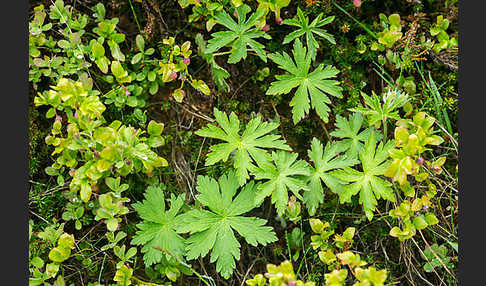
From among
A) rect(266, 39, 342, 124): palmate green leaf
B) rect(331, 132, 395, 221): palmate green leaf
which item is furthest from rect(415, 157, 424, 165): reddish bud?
rect(266, 39, 342, 124): palmate green leaf

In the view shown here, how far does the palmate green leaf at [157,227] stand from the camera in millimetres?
3102

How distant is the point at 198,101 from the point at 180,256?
44.8 inches

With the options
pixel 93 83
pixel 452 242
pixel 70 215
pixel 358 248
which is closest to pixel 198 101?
pixel 93 83

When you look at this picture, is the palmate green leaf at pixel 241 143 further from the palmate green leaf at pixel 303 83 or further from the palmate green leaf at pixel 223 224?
the palmate green leaf at pixel 303 83

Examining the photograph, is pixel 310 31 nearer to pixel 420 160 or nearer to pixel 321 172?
pixel 321 172

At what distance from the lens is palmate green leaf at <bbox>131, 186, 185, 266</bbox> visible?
3.10 m

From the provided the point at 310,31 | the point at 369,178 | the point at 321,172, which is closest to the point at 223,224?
the point at 321,172

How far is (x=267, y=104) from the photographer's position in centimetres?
355

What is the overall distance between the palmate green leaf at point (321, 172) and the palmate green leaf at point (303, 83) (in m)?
0.24

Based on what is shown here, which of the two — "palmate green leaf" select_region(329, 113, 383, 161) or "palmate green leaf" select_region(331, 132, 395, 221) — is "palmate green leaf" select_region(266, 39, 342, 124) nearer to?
"palmate green leaf" select_region(329, 113, 383, 161)

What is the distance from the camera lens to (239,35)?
127 inches

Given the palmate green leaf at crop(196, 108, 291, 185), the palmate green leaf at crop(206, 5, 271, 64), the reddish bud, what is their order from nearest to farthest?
the reddish bud, the palmate green leaf at crop(196, 108, 291, 185), the palmate green leaf at crop(206, 5, 271, 64)

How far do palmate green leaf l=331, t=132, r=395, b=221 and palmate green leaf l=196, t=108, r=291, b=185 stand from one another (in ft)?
1.47

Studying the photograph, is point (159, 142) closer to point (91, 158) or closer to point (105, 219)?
point (91, 158)
